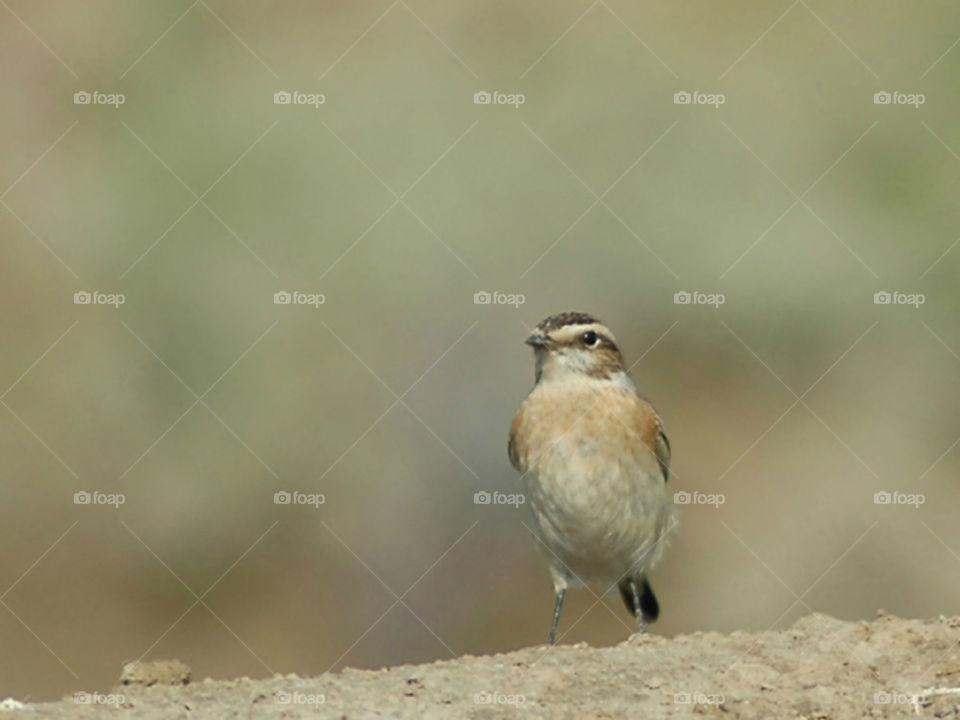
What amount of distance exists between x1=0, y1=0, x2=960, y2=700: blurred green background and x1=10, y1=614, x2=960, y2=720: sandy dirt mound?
8538 mm

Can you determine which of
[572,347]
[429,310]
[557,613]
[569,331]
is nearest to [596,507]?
[557,613]

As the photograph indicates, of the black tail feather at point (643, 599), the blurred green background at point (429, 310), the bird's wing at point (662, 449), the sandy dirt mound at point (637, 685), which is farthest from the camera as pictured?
the blurred green background at point (429, 310)

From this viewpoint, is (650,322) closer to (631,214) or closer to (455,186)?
(631,214)

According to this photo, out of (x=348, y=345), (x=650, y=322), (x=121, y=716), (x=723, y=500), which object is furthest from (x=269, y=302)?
(x=121, y=716)

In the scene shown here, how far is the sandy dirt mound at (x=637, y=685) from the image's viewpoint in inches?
345

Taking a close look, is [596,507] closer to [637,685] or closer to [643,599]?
[643,599]

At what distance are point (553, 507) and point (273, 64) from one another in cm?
1355

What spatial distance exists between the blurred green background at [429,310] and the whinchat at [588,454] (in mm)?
5791

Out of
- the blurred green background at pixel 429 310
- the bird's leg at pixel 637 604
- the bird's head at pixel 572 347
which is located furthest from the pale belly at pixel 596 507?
the blurred green background at pixel 429 310

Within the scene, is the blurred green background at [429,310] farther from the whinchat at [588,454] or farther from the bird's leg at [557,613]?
the whinchat at [588,454]

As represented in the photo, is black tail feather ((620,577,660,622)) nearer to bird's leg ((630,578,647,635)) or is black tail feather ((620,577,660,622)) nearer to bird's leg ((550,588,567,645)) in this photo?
bird's leg ((630,578,647,635))

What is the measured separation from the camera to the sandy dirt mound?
8758mm

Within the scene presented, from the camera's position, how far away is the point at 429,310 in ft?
69.5

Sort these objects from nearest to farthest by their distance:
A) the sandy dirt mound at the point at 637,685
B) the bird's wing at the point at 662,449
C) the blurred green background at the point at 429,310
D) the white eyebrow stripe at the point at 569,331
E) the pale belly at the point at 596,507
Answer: the sandy dirt mound at the point at 637,685 → the pale belly at the point at 596,507 → the white eyebrow stripe at the point at 569,331 → the bird's wing at the point at 662,449 → the blurred green background at the point at 429,310
